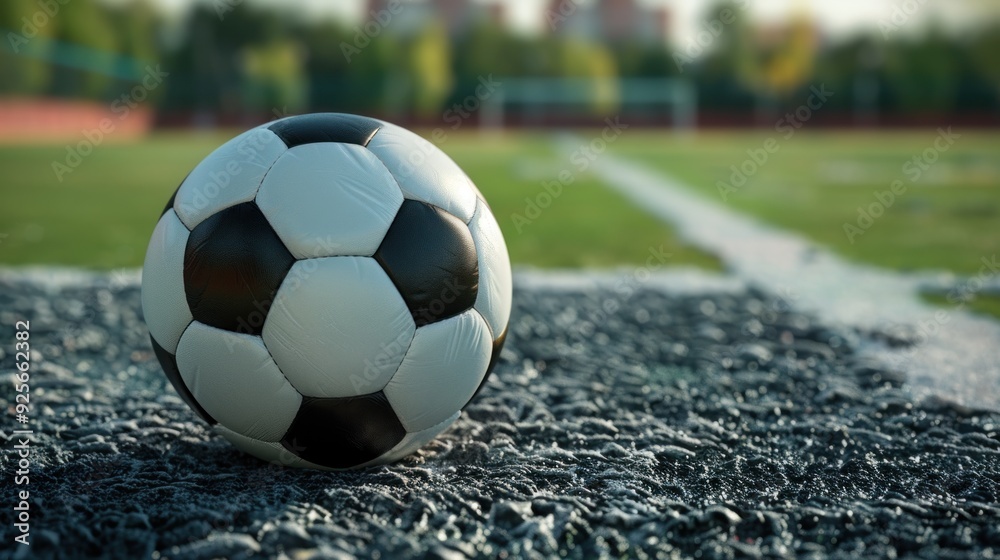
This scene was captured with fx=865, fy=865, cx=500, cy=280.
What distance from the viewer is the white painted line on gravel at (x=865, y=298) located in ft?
14.6

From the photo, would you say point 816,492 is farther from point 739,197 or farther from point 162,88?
point 162,88

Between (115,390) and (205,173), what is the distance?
1.61 m

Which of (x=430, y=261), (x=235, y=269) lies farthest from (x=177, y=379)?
(x=430, y=261)

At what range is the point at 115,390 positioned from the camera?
425 centimetres

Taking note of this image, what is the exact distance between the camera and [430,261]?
10.0 ft

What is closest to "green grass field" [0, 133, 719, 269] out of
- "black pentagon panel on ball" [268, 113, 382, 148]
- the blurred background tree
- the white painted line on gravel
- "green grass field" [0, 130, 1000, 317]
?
"green grass field" [0, 130, 1000, 317]

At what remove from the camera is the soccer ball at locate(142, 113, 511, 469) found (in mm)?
2939

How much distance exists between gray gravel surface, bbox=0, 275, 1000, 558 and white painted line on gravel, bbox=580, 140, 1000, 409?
0.92ft

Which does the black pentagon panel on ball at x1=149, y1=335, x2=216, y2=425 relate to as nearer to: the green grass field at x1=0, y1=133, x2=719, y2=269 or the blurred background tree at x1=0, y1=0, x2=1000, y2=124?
the green grass field at x1=0, y1=133, x2=719, y2=269

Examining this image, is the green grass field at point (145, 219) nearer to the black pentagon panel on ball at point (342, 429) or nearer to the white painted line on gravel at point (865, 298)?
the white painted line on gravel at point (865, 298)

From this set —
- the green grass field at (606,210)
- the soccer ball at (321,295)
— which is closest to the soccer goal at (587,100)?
the green grass field at (606,210)

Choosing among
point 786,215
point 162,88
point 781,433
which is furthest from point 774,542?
point 162,88

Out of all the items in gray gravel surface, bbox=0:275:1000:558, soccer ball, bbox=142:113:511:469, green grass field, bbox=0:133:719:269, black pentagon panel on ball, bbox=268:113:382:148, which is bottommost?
green grass field, bbox=0:133:719:269

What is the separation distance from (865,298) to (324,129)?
463 cm
